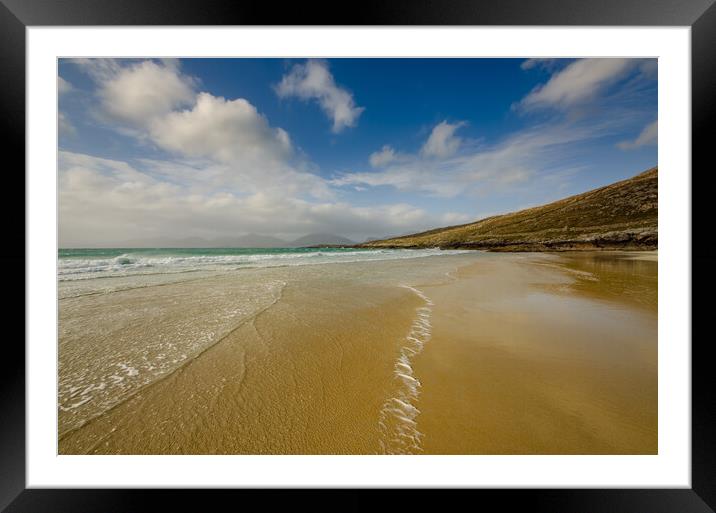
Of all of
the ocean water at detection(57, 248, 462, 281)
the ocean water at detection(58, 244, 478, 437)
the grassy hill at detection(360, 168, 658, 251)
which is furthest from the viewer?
the grassy hill at detection(360, 168, 658, 251)

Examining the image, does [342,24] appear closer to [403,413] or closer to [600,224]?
[403,413]

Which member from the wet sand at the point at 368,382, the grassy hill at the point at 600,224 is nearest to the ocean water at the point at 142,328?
the wet sand at the point at 368,382

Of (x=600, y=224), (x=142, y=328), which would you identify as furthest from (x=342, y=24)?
(x=600, y=224)

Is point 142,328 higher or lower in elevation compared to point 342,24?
lower

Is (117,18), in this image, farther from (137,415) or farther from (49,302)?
(137,415)

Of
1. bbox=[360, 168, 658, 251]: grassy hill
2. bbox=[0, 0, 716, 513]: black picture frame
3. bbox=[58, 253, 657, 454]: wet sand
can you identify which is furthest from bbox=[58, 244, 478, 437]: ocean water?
bbox=[360, 168, 658, 251]: grassy hill

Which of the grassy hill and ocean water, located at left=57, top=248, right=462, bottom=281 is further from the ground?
the grassy hill

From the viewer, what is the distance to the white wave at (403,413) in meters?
1.54

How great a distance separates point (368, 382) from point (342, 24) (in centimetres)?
284

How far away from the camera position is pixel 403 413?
1.80m

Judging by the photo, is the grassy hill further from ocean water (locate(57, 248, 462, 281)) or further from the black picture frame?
the black picture frame

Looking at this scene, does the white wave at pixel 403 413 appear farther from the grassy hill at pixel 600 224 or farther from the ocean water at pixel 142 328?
the grassy hill at pixel 600 224

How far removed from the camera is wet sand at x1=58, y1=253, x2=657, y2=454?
1.63 m

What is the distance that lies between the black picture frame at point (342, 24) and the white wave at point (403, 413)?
24 centimetres
